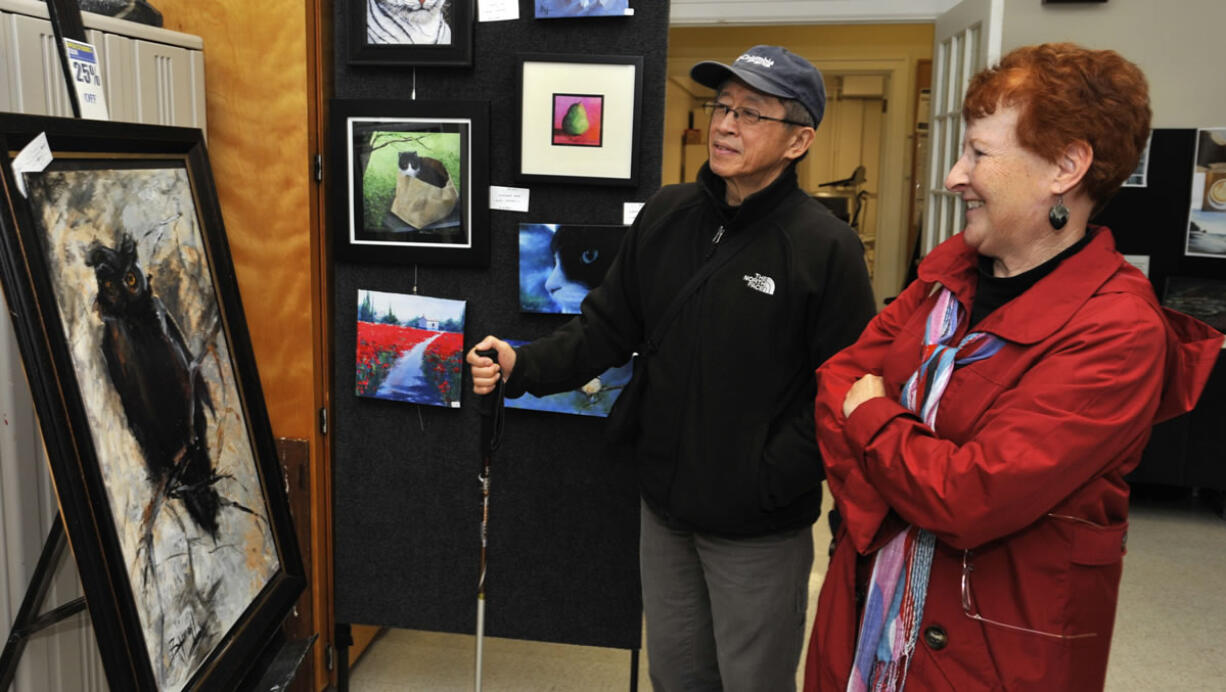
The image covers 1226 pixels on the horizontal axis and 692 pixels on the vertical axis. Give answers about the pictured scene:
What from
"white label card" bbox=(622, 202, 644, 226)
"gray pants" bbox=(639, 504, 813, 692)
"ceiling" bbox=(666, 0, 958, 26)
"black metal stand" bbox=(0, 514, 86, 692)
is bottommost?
"gray pants" bbox=(639, 504, 813, 692)

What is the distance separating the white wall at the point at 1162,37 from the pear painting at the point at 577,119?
303 cm

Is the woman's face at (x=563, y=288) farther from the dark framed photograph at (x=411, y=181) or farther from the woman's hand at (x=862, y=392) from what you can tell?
the woman's hand at (x=862, y=392)

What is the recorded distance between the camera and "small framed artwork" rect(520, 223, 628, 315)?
2.30 meters

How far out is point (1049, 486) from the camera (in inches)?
47.6

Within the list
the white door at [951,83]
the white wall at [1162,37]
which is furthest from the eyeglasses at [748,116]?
the white wall at [1162,37]

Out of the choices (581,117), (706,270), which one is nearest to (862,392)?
(706,270)

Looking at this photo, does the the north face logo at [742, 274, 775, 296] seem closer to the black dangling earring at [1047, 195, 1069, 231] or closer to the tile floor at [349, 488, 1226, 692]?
the black dangling earring at [1047, 195, 1069, 231]

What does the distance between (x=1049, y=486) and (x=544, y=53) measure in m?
1.51

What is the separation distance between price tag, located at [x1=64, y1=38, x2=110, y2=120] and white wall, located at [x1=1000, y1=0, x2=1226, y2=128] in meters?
4.06

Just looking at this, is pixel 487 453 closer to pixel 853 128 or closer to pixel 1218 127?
pixel 1218 127

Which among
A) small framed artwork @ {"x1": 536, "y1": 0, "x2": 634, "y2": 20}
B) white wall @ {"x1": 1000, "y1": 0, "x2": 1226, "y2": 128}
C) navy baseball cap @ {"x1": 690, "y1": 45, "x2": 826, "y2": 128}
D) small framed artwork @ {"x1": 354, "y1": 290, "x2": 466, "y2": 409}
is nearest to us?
navy baseball cap @ {"x1": 690, "y1": 45, "x2": 826, "y2": 128}

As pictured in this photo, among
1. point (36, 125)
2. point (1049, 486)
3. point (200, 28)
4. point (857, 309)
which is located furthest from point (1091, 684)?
point (200, 28)

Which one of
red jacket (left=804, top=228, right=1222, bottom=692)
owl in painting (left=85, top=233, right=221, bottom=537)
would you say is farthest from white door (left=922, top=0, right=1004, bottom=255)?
owl in painting (left=85, top=233, right=221, bottom=537)

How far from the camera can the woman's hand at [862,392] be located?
55.8 inches
